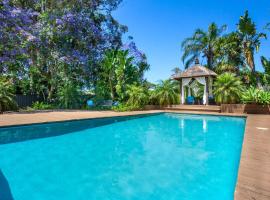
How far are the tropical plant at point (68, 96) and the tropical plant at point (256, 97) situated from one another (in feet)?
41.3

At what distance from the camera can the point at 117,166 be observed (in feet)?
13.4

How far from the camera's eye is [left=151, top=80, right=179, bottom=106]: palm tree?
15727 millimetres

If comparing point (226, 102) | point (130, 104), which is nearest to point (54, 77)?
point (130, 104)

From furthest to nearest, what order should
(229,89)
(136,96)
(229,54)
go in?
1. (229,54)
2. (136,96)
3. (229,89)

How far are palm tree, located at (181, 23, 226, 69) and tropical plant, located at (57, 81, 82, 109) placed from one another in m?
12.7

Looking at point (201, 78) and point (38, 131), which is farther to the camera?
point (201, 78)

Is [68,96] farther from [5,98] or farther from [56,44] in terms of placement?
[5,98]

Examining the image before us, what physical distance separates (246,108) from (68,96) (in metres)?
13.1

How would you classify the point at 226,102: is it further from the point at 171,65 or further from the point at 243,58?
the point at 171,65

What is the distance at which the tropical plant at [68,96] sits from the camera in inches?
626

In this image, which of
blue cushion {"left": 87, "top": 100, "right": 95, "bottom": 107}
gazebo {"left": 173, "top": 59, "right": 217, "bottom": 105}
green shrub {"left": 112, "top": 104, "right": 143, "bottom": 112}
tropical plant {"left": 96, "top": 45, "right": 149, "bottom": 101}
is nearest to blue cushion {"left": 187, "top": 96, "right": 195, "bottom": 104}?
gazebo {"left": 173, "top": 59, "right": 217, "bottom": 105}

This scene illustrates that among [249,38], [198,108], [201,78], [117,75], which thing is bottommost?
[198,108]

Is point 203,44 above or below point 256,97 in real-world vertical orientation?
above

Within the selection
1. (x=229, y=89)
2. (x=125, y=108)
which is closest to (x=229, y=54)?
(x=229, y=89)
